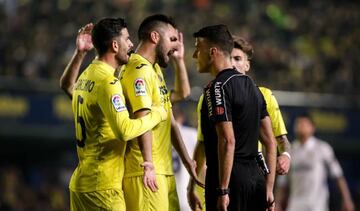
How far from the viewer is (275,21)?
2422 centimetres

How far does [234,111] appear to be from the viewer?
8016 millimetres

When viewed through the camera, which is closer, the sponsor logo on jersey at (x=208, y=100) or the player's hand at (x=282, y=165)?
the sponsor logo on jersey at (x=208, y=100)

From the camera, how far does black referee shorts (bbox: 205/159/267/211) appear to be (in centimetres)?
805

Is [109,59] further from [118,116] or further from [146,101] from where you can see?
[118,116]

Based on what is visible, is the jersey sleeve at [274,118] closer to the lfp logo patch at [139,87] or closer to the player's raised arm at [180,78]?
the player's raised arm at [180,78]

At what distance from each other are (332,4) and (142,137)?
17589mm

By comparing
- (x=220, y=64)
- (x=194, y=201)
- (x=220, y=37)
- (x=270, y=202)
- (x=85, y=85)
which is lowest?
(x=194, y=201)

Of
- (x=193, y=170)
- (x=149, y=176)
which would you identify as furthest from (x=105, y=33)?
(x=193, y=170)

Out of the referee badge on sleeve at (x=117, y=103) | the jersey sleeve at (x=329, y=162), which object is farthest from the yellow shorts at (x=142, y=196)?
the jersey sleeve at (x=329, y=162)

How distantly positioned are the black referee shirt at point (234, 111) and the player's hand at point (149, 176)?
494 mm

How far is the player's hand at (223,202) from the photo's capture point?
786 cm

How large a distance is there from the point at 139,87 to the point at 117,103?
419 millimetres

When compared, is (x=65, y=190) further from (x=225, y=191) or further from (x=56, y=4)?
(x=225, y=191)

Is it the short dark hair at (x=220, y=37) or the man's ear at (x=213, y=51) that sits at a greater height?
the short dark hair at (x=220, y=37)
